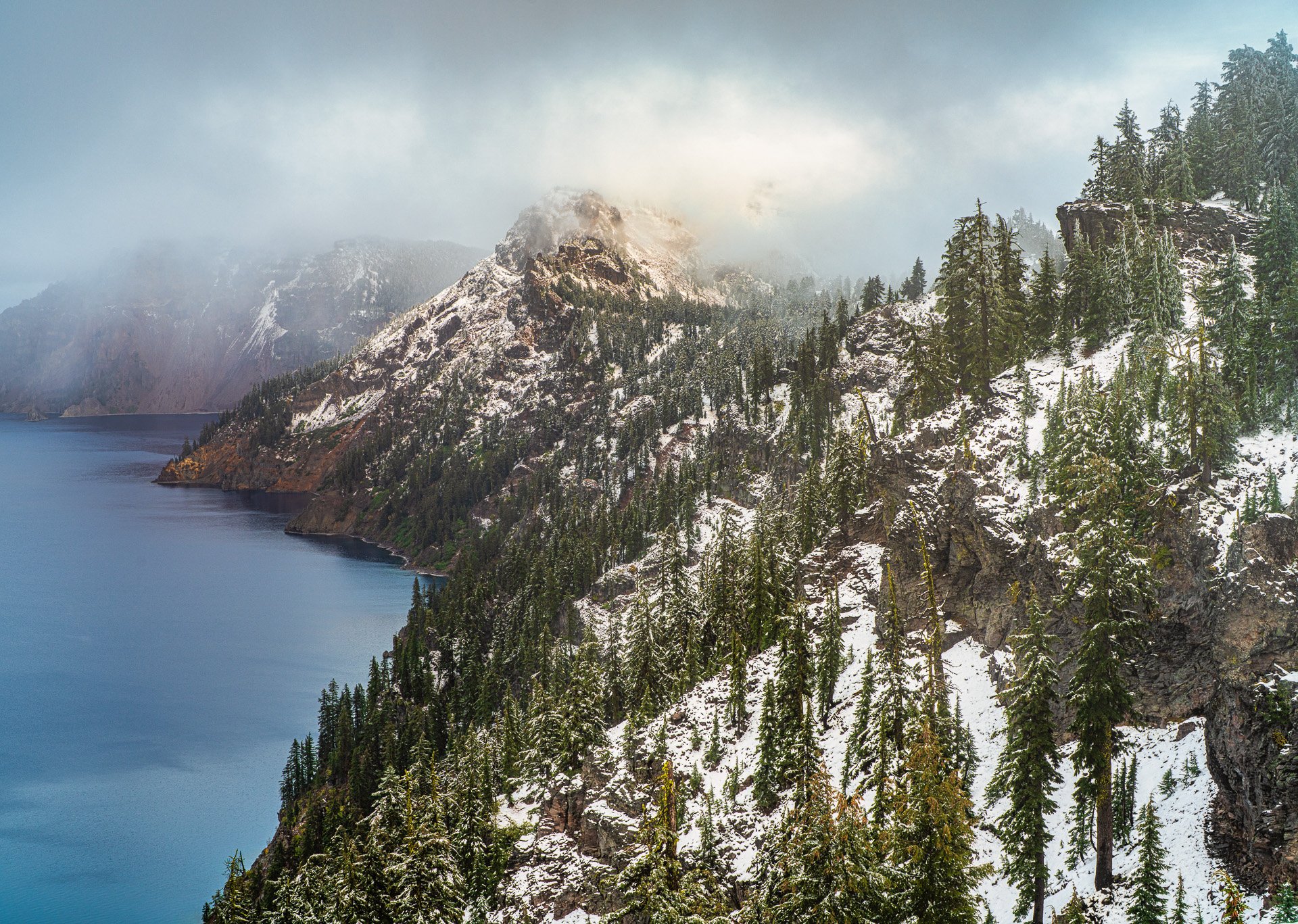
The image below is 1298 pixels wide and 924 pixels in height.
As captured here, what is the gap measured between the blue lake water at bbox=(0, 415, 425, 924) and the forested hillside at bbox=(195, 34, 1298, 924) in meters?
8.86

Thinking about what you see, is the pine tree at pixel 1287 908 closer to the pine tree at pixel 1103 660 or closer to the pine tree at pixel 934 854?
the pine tree at pixel 1103 660

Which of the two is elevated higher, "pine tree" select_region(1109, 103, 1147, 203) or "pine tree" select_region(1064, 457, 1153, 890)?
"pine tree" select_region(1109, 103, 1147, 203)

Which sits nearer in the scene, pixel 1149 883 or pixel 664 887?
pixel 664 887

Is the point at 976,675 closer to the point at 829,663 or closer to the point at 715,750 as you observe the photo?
the point at 829,663

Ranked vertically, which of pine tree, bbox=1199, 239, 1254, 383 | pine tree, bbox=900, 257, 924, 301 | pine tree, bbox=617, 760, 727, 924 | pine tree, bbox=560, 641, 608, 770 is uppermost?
pine tree, bbox=900, 257, 924, 301

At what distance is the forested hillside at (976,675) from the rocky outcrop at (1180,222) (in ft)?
1.07

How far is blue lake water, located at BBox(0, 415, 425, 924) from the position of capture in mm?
80938

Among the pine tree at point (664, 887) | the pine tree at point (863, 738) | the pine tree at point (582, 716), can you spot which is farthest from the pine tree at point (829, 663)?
the pine tree at point (664, 887)

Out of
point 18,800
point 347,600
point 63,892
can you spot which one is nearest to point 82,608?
point 347,600

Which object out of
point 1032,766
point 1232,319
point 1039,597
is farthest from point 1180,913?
point 1232,319

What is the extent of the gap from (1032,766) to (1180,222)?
7305 centimetres

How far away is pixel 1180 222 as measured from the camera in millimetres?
83312

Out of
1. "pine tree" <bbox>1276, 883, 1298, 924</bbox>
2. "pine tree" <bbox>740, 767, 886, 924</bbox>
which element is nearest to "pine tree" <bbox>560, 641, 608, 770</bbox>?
"pine tree" <bbox>740, 767, 886, 924</bbox>

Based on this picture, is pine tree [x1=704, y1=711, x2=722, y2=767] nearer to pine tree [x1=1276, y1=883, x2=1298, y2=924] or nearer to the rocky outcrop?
pine tree [x1=1276, y1=883, x2=1298, y2=924]
